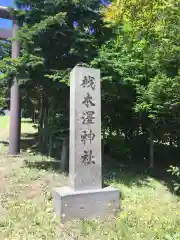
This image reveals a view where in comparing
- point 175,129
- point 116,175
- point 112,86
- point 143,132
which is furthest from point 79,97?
point 143,132

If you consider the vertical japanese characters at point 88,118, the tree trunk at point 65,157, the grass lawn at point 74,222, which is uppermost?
the vertical japanese characters at point 88,118

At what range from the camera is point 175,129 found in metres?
8.66

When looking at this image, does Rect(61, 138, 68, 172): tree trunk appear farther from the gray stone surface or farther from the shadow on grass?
the gray stone surface

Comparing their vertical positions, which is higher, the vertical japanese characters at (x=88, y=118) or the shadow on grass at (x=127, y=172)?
the vertical japanese characters at (x=88, y=118)

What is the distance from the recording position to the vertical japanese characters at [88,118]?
5.51 meters

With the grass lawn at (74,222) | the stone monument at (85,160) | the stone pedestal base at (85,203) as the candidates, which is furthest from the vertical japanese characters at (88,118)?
the grass lawn at (74,222)

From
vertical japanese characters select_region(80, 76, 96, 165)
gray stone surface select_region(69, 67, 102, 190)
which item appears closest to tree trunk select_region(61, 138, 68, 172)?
gray stone surface select_region(69, 67, 102, 190)

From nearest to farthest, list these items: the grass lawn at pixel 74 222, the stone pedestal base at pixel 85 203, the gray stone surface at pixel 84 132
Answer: the grass lawn at pixel 74 222
the stone pedestal base at pixel 85 203
the gray stone surface at pixel 84 132

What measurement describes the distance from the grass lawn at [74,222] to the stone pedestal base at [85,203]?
146 millimetres

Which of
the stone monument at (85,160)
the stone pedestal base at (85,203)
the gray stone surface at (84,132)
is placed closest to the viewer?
the stone pedestal base at (85,203)

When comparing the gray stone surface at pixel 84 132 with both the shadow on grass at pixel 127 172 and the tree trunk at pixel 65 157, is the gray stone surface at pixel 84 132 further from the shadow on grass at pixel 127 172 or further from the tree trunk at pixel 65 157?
the tree trunk at pixel 65 157

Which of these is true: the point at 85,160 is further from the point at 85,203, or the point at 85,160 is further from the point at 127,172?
the point at 127,172

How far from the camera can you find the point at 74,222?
5.06 metres

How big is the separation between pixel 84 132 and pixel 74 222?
5.53ft
